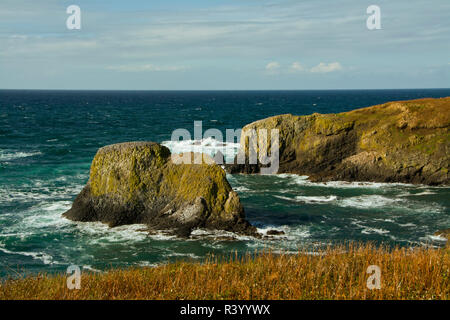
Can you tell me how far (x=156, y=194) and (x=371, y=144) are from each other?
20.8m

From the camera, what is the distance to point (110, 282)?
1205 cm

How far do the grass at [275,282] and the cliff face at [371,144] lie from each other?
24163mm

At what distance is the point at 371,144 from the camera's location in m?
37.9

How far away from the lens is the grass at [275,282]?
1089 cm

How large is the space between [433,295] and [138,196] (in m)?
16.7

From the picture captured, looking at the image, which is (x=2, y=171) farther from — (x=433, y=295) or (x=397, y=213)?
(x=433, y=295)

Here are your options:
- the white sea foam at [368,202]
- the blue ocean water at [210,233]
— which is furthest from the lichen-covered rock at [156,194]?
the white sea foam at [368,202]

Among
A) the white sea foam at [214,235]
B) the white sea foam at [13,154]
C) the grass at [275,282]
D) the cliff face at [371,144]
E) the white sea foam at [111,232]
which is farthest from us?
the white sea foam at [13,154]

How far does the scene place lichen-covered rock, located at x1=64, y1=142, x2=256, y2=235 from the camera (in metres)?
23.2

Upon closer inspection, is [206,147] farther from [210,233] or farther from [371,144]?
[210,233]

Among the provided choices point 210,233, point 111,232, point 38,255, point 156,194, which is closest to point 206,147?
point 156,194

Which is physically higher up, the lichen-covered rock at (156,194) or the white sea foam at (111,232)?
the lichen-covered rock at (156,194)

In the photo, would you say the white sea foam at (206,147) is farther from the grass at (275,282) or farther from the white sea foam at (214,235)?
the grass at (275,282)
